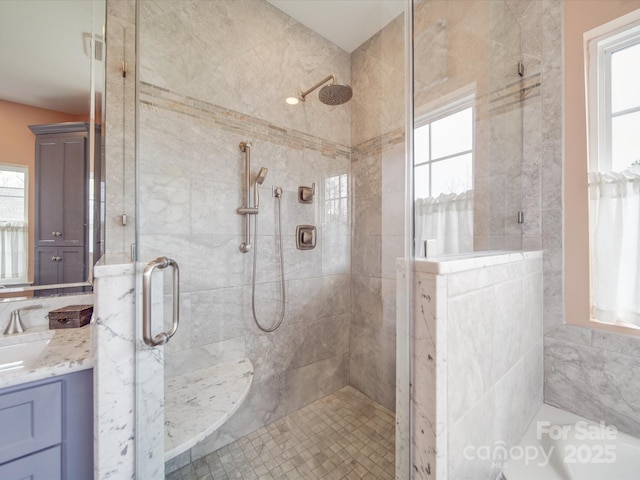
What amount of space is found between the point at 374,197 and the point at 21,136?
1635 mm

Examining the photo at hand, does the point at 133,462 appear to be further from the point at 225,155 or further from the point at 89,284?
the point at 225,155

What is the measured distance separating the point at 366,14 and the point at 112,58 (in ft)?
4.55

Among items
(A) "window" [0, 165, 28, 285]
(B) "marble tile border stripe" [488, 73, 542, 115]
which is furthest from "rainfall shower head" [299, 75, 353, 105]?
(A) "window" [0, 165, 28, 285]

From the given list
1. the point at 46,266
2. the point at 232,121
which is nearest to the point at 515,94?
the point at 232,121

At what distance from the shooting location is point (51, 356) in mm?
740

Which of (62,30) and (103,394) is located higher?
(62,30)

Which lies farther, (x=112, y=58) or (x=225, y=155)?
(x=225, y=155)

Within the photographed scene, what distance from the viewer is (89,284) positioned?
112cm

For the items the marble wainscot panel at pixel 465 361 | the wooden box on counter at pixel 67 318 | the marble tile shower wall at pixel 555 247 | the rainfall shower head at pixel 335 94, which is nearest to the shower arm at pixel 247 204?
the rainfall shower head at pixel 335 94

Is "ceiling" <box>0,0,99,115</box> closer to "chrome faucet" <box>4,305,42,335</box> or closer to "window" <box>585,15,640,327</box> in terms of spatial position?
"chrome faucet" <box>4,305,42,335</box>

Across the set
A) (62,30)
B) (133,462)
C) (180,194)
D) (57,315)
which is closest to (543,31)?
(180,194)

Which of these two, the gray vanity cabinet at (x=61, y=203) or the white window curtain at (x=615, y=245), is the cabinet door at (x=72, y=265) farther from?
the white window curtain at (x=615, y=245)

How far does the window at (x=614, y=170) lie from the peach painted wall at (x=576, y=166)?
0.03 meters

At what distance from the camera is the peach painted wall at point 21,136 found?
3.23 feet
